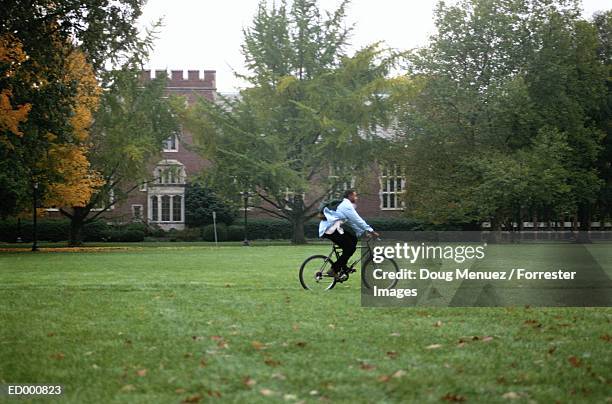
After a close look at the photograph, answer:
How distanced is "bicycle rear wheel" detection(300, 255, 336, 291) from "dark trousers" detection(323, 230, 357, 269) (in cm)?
37

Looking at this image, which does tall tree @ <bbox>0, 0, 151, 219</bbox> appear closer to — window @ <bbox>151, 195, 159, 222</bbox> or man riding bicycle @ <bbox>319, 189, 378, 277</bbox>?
man riding bicycle @ <bbox>319, 189, 378, 277</bbox>

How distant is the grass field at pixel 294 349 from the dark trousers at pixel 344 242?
0.69 meters

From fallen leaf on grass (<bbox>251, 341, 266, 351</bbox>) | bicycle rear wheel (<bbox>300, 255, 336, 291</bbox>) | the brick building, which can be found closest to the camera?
fallen leaf on grass (<bbox>251, 341, 266, 351</bbox>)

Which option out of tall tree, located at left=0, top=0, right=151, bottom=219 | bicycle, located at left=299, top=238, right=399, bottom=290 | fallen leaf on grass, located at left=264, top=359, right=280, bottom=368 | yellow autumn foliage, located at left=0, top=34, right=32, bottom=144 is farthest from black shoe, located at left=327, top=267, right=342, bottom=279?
yellow autumn foliage, located at left=0, top=34, right=32, bottom=144

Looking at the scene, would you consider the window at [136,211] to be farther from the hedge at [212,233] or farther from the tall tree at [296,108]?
the tall tree at [296,108]

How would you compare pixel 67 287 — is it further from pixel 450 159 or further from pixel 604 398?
pixel 450 159

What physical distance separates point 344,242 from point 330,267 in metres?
0.74

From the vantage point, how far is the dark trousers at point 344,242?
14.8 meters

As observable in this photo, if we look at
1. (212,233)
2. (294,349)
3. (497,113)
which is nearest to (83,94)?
(212,233)

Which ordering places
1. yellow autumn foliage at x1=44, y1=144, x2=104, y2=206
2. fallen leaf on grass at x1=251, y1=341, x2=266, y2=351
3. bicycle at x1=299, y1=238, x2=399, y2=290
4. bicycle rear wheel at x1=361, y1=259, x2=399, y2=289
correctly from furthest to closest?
yellow autumn foliage at x1=44, y1=144, x2=104, y2=206
bicycle at x1=299, y1=238, x2=399, y2=290
bicycle rear wheel at x1=361, y1=259, x2=399, y2=289
fallen leaf on grass at x1=251, y1=341, x2=266, y2=351

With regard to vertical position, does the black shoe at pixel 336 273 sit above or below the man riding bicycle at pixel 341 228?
below

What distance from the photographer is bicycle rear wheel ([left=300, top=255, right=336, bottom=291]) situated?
15352 millimetres

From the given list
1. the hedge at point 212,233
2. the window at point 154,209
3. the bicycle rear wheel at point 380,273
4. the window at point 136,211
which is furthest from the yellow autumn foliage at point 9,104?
the window at point 154,209

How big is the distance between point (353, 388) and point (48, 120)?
29104 millimetres
